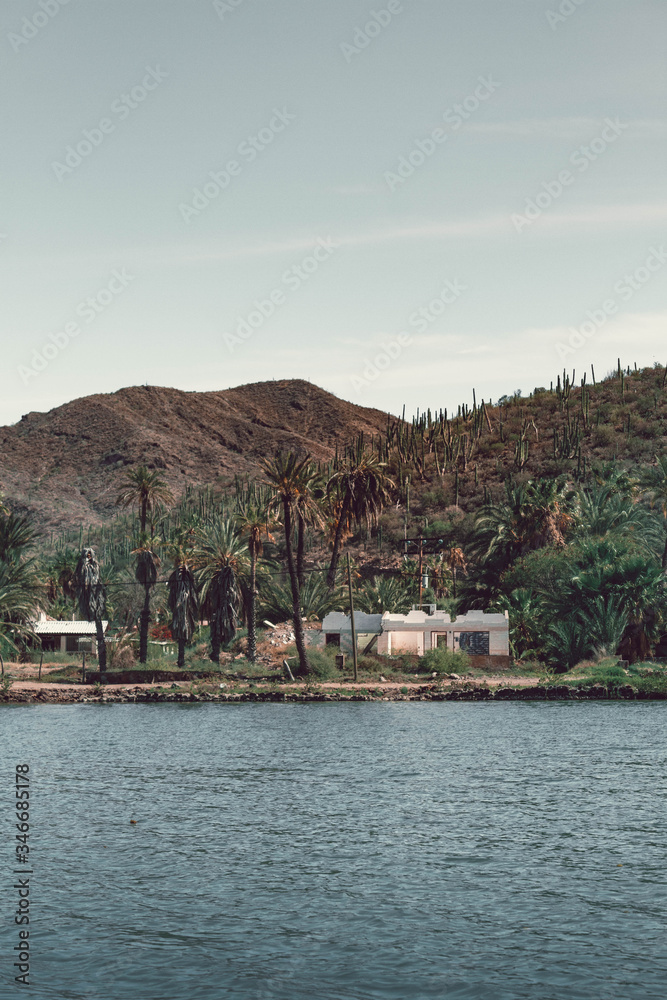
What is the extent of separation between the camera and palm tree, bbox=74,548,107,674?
8056cm

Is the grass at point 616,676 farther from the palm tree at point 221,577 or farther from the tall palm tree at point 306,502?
the palm tree at point 221,577

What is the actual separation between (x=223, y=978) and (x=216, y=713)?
48.2m

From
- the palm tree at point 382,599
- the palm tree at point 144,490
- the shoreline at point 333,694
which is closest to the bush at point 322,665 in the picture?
the shoreline at point 333,694

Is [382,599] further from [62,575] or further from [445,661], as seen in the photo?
[62,575]

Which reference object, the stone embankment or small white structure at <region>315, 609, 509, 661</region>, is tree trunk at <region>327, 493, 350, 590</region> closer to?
small white structure at <region>315, 609, 509, 661</region>

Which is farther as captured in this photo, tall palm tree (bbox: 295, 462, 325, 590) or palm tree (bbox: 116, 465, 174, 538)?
palm tree (bbox: 116, 465, 174, 538)

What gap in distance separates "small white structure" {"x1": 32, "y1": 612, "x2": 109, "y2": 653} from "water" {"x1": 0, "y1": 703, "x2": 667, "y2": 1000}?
60.0m

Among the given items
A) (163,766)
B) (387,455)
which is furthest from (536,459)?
(163,766)

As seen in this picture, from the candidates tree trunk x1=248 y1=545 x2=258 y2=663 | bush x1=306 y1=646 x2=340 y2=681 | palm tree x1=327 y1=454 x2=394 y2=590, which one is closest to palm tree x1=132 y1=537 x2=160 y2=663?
tree trunk x1=248 y1=545 x2=258 y2=663

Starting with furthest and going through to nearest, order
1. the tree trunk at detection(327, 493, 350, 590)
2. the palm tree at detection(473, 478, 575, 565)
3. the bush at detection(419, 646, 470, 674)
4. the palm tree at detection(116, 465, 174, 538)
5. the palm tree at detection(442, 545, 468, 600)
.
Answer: the tree trunk at detection(327, 493, 350, 590) → the palm tree at detection(442, 545, 468, 600) → the palm tree at detection(116, 465, 174, 538) → the palm tree at detection(473, 478, 575, 565) → the bush at detection(419, 646, 470, 674)

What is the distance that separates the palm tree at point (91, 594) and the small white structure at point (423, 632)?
18299 millimetres

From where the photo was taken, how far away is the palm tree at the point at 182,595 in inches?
3268

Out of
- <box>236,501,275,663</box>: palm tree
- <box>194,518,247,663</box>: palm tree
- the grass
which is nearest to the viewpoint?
the grass

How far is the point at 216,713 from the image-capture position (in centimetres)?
6319
